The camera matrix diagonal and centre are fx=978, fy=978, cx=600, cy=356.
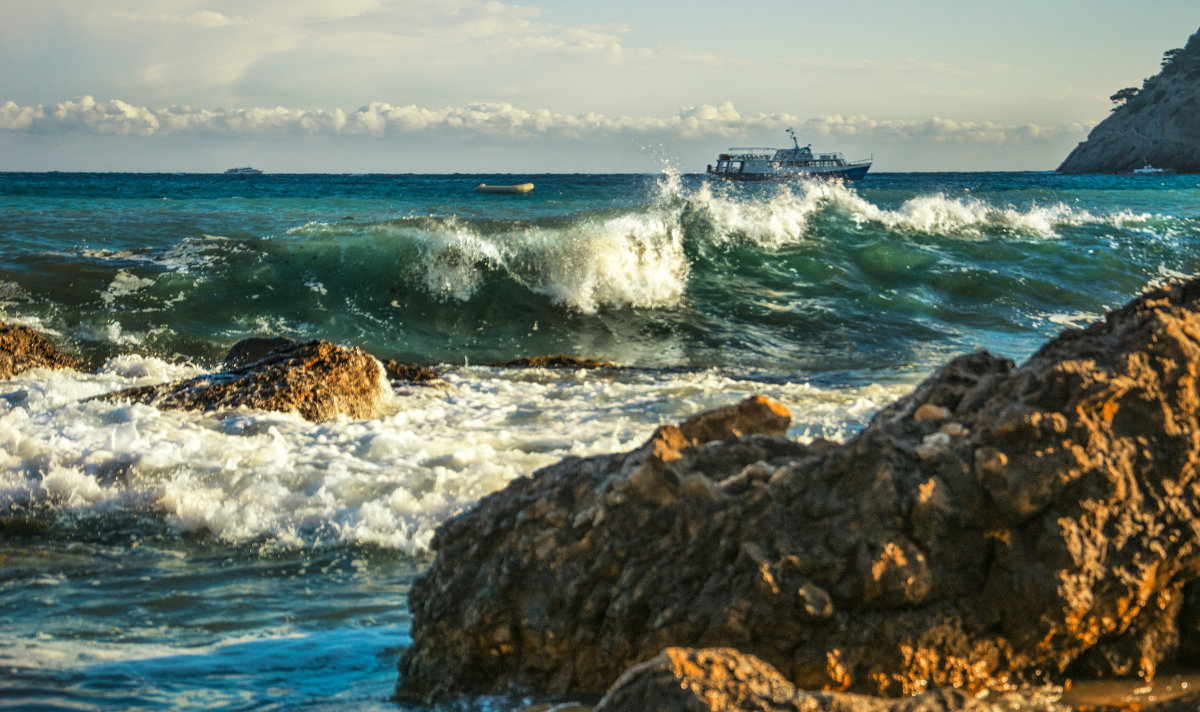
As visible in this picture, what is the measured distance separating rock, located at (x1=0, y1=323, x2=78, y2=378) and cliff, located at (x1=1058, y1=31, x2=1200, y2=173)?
9736cm

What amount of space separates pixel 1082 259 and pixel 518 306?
11090mm

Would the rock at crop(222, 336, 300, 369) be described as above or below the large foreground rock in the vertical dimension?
below

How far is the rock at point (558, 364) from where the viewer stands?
8945 mm

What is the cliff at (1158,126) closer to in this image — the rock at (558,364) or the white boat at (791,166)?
the white boat at (791,166)

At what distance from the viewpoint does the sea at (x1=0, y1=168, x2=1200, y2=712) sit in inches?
129

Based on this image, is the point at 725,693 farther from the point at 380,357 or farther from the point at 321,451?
the point at 380,357

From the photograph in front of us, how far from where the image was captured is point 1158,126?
3585 inches

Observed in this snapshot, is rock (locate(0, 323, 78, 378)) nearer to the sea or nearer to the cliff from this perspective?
the sea

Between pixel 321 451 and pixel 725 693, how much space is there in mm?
4000

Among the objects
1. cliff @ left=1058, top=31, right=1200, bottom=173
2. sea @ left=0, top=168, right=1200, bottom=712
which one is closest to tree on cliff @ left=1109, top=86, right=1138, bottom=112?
cliff @ left=1058, top=31, right=1200, bottom=173

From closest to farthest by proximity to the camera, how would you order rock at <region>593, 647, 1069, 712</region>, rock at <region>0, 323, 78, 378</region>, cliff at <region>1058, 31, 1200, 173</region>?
rock at <region>593, 647, 1069, 712</region> → rock at <region>0, 323, 78, 378</region> → cliff at <region>1058, 31, 1200, 173</region>

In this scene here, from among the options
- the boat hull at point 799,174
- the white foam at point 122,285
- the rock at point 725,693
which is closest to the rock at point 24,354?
the white foam at point 122,285

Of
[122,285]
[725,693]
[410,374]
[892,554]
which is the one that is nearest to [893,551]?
[892,554]

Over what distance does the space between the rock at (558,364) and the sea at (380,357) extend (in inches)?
11.1
